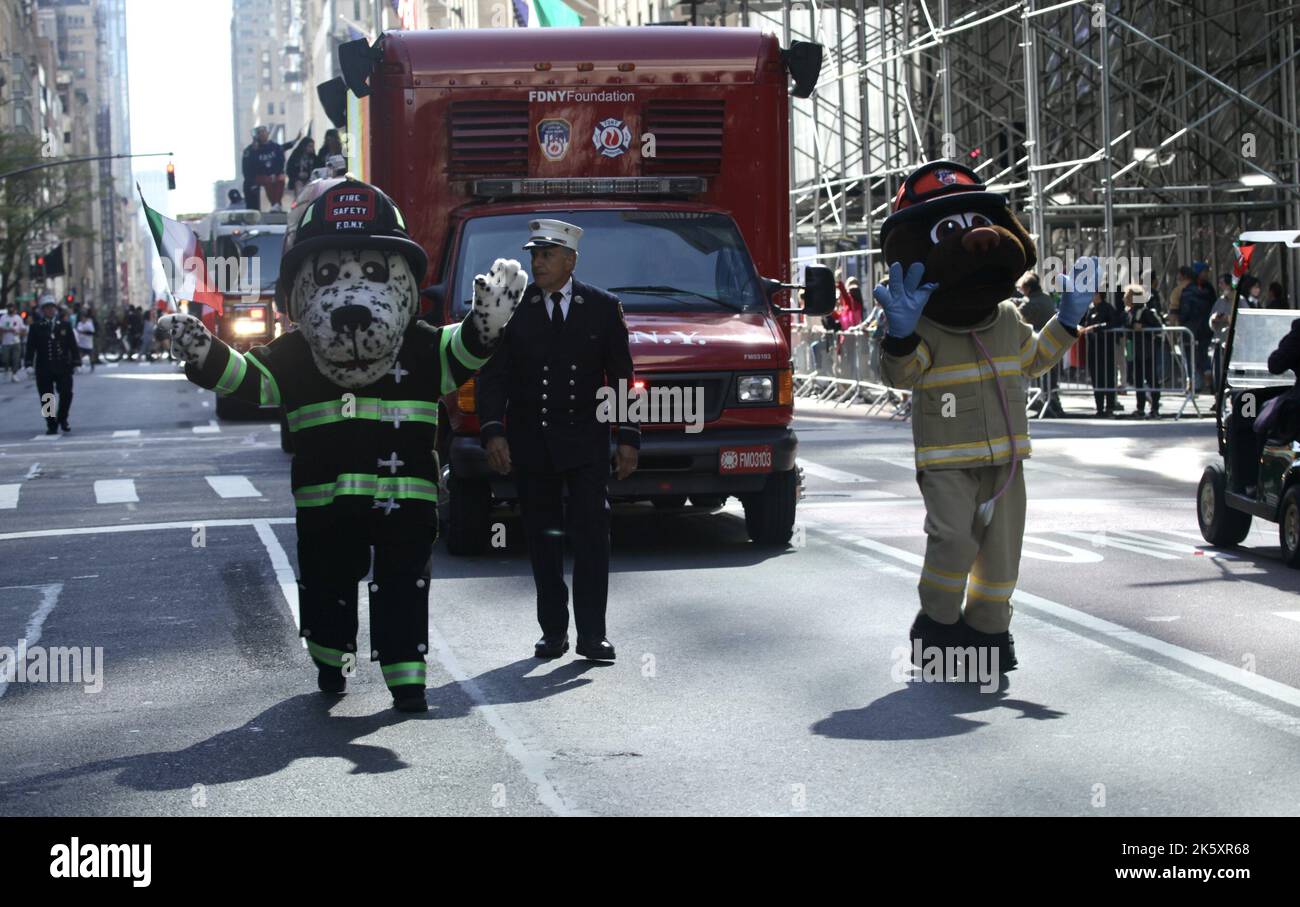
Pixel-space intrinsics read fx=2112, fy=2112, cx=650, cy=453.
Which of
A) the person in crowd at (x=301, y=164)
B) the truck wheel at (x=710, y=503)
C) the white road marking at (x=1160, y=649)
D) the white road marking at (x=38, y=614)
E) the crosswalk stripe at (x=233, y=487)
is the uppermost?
the person in crowd at (x=301, y=164)

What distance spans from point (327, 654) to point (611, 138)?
645cm

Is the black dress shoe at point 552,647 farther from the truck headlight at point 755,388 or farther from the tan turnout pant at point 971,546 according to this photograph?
the truck headlight at point 755,388

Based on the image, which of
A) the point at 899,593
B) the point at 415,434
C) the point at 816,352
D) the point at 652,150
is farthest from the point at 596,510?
the point at 816,352

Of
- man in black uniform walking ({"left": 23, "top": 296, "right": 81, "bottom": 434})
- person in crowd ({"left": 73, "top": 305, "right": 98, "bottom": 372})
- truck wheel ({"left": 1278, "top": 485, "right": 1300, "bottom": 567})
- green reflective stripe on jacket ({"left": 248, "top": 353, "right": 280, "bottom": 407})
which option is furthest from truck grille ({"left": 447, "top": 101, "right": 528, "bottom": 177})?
person in crowd ({"left": 73, "top": 305, "right": 98, "bottom": 372})

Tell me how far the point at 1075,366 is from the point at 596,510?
20.5 m

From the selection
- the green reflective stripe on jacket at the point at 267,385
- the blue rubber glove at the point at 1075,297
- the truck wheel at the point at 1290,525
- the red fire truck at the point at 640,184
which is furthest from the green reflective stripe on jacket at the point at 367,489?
A: the truck wheel at the point at 1290,525

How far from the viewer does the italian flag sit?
27.4 m

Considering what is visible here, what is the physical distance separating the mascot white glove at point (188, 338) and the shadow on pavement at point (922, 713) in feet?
8.34

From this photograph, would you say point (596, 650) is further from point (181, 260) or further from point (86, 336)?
point (86, 336)

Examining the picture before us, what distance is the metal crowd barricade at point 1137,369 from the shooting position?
25266 mm

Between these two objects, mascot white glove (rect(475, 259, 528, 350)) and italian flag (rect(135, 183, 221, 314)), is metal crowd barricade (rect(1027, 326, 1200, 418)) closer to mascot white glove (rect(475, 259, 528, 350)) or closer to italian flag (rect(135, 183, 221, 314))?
italian flag (rect(135, 183, 221, 314))

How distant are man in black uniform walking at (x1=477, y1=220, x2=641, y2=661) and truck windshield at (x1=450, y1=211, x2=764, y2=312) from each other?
146 inches

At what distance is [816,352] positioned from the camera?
105 feet
